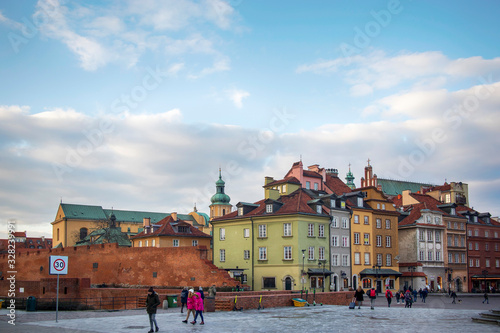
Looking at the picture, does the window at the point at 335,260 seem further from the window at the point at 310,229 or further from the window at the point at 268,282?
the window at the point at 268,282

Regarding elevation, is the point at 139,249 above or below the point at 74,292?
above

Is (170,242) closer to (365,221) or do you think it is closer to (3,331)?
(365,221)

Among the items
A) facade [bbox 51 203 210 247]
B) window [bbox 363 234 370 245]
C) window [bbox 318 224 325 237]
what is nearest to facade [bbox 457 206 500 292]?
window [bbox 363 234 370 245]

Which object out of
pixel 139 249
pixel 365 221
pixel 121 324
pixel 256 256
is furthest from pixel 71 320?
pixel 365 221

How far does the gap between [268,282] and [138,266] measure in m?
13.8

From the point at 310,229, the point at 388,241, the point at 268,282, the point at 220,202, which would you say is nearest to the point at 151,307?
the point at 268,282

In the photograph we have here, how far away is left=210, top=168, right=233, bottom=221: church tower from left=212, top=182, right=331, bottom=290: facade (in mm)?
73497

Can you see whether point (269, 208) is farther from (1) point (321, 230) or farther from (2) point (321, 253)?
(2) point (321, 253)

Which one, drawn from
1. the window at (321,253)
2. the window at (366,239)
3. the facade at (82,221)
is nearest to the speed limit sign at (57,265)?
the window at (321,253)

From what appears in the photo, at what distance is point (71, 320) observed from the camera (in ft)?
89.0

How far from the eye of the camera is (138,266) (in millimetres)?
59938

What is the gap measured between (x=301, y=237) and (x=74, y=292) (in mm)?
23214

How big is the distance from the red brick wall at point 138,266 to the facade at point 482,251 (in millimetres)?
44625

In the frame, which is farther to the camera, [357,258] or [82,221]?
[82,221]
